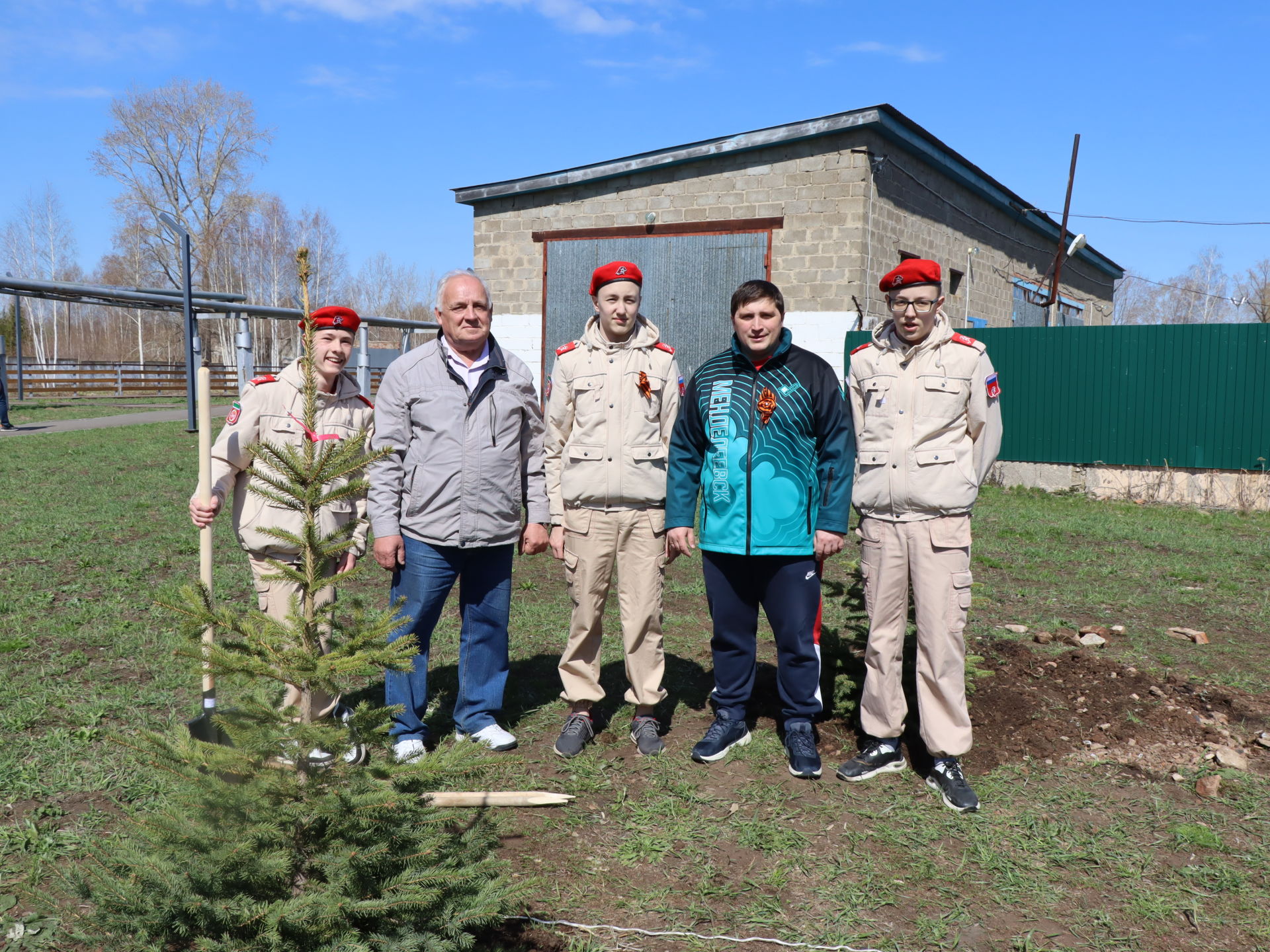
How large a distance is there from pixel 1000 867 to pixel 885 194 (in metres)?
10.9

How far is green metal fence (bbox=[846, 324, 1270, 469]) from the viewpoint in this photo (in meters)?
11.7

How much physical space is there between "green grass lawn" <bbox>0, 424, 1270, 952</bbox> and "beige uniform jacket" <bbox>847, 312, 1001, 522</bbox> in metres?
0.97

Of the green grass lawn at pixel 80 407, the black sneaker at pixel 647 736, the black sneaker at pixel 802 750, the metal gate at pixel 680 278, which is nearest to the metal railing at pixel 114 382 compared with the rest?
the green grass lawn at pixel 80 407

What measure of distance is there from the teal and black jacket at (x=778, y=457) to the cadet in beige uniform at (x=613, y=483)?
0.91ft

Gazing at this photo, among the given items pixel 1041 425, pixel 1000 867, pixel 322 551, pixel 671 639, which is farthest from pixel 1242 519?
pixel 322 551

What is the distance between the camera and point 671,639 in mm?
5773

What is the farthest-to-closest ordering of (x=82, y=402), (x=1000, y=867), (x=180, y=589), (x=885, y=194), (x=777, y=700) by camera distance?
(x=82, y=402), (x=885, y=194), (x=777, y=700), (x=1000, y=867), (x=180, y=589)

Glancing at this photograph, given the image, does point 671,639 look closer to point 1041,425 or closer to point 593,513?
point 593,513

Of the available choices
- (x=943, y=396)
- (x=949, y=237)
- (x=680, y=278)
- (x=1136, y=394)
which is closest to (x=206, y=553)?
(x=943, y=396)

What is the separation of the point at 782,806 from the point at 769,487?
1311 millimetres

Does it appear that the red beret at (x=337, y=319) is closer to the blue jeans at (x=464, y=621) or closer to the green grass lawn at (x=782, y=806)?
the blue jeans at (x=464, y=621)

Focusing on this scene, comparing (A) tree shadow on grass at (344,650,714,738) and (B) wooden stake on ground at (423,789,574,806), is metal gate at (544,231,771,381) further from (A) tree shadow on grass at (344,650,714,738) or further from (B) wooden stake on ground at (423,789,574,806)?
(B) wooden stake on ground at (423,789,574,806)

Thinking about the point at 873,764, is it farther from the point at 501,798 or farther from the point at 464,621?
the point at 464,621

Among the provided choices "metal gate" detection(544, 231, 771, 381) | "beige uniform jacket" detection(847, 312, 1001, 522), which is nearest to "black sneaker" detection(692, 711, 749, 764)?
"beige uniform jacket" detection(847, 312, 1001, 522)
